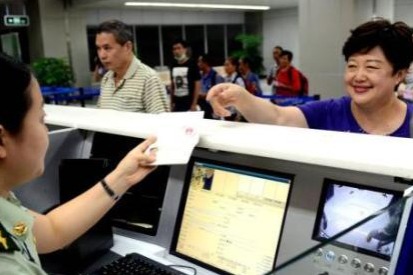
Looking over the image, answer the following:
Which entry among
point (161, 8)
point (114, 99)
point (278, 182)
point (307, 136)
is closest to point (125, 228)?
point (278, 182)

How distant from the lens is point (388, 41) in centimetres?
154

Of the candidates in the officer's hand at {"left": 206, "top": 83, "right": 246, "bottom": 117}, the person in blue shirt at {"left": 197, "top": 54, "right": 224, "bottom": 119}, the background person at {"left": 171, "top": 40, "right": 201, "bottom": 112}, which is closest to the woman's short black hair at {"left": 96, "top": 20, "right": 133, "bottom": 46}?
the officer's hand at {"left": 206, "top": 83, "right": 246, "bottom": 117}

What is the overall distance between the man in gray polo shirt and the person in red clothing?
12.1ft

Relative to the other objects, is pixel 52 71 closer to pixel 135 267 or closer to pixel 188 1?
pixel 188 1

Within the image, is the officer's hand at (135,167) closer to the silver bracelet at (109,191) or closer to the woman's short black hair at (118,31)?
the silver bracelet at (109,191)

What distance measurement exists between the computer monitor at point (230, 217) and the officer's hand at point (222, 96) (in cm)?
16

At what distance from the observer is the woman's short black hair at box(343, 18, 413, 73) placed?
5.06 feet

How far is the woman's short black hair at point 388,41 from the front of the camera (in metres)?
1.54


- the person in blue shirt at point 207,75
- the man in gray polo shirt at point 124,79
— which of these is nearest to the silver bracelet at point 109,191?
the man in gray polo shirt at point 124,79

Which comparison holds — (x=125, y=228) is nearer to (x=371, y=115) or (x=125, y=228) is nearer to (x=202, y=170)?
(x=202, y=170)

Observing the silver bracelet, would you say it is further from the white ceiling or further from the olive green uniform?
the white ceiling

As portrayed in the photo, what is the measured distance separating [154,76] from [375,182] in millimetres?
1941

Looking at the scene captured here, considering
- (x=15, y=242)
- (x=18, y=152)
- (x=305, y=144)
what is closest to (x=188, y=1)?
(x=305, y=144)

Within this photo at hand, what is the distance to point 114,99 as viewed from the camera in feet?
9.15
